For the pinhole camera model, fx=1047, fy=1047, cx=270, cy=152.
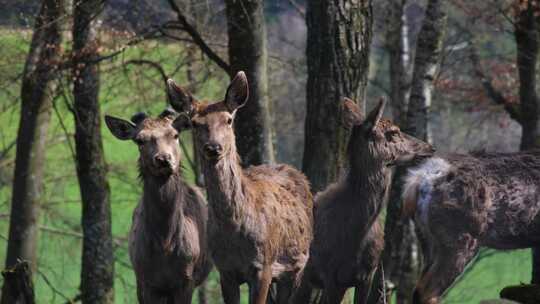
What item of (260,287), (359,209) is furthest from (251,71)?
(260,287)

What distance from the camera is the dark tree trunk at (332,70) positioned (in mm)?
12930

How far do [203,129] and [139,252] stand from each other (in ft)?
5.21

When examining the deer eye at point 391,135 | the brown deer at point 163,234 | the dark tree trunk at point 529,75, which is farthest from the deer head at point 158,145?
the dark tree trunk at point 529,75

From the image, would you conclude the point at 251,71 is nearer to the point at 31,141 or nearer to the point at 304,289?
the point at 304,289

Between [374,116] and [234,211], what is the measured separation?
1.65m

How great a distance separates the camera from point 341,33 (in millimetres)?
12922

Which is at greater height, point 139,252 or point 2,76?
point 2,76

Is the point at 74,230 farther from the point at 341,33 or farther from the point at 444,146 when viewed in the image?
the point at 341,33

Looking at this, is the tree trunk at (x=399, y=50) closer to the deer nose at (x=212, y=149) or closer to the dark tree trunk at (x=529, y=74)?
the dark tree trunk at (x=529, y=74)

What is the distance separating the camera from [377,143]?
10.5m

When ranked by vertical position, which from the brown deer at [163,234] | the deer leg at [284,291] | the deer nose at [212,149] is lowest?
the deer leg at [284,291]

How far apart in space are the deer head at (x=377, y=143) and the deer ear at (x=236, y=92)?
1138mm

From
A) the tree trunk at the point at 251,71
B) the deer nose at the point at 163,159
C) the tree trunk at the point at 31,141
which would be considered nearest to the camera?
the deer nose at the point at 163,159

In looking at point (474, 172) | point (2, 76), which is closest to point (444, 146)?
point (2, 76)
